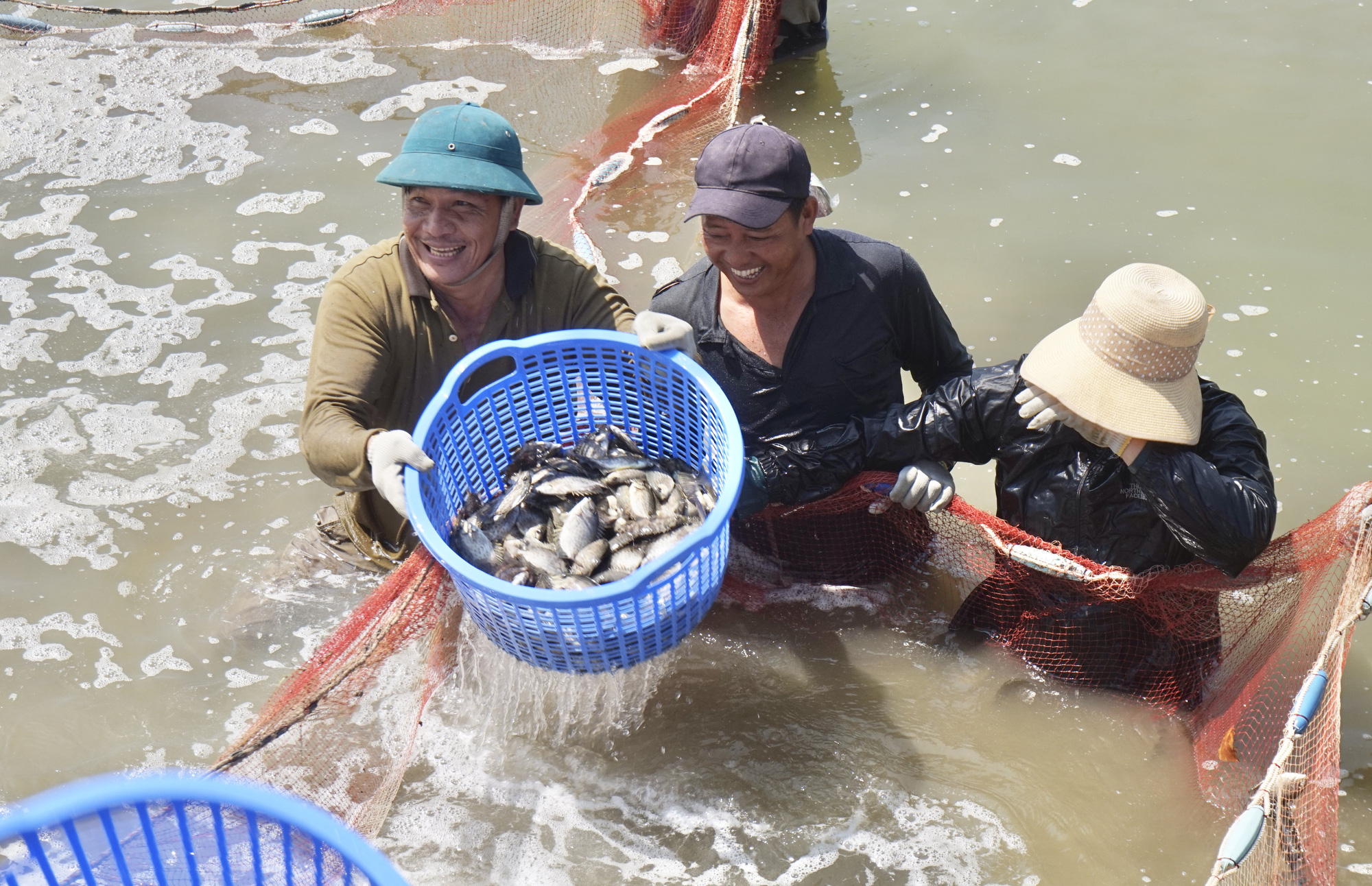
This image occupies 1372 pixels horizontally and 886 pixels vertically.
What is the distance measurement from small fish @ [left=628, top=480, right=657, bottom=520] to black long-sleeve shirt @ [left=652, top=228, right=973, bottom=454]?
0.57m

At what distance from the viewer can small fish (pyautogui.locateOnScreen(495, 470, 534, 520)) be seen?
3.01m

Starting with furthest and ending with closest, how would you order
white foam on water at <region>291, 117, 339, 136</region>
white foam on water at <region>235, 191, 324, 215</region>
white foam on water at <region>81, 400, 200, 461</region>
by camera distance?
white foam on water at <region>291, 117, 339, 136</region> < white foam on water at <region>235, 191, 324, 215</region> < white foam on water at <region>81, 400, 200, 461</region>

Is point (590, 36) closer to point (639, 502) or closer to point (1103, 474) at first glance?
point (639, 502)

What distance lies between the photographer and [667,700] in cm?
360

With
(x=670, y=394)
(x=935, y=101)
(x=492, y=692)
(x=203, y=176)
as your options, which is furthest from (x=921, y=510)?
(x=203, y=176)

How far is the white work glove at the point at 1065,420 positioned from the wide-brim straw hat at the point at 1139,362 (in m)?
0.04

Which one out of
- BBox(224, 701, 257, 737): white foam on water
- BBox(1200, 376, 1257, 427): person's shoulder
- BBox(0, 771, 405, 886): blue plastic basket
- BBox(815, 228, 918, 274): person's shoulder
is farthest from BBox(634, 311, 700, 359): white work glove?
BBox(224, 701, 257, 737): white foam on water

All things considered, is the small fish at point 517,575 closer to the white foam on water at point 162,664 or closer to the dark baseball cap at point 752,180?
the dark baseball cap at point 752,180

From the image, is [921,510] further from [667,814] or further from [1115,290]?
[667,814]

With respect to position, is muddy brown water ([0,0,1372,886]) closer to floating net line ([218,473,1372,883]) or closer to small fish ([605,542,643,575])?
floating net line ([218,473,1372,883])

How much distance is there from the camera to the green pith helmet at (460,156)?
9.91ft

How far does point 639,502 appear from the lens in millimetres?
3006

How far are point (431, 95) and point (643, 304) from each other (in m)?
3.21

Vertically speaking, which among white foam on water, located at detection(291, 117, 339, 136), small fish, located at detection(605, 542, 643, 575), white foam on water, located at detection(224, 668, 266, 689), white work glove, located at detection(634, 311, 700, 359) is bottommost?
white foam on water, located at detection(224, 668, 266, 689)
